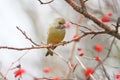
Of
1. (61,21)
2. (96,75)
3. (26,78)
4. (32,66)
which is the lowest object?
(32,66)

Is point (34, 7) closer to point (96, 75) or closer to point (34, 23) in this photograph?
point (34, 23)

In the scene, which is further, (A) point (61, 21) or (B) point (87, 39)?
(B) point (87, 39)

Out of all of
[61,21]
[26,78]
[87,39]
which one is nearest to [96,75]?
[61,21]

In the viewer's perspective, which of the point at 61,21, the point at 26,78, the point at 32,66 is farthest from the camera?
the point at 32,66

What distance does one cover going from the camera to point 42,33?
1084cm

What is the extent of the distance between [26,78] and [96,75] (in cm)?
207

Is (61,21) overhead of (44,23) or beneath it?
overhead

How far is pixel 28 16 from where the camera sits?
11961mm

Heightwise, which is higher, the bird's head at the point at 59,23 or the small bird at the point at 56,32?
the bird's head at the point at 59,23

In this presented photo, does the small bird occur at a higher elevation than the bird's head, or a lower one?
lower

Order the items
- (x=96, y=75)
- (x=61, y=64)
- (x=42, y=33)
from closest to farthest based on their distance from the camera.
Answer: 1. (x=96, y=75)
2. (x=61, y=64)
3. (x=42, y=33)

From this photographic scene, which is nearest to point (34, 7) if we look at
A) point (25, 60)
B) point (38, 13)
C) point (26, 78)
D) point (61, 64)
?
point (38, 13)

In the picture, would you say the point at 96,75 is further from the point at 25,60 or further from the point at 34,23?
the point at 34,23

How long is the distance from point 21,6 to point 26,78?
5492mm
